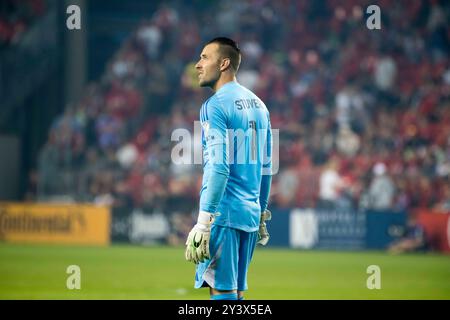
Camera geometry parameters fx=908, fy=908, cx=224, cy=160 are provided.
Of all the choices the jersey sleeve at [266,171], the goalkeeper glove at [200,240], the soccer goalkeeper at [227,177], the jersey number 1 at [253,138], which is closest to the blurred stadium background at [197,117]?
the jersey sleeve at [266,171]

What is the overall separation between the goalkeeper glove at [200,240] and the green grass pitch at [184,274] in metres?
4.80

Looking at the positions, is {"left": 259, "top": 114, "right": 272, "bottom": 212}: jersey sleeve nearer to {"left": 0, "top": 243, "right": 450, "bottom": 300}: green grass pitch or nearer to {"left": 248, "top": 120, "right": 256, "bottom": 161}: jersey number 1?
{"left": 248, "top": 120, "right": 256, "bottom": 161}: jersey number 1

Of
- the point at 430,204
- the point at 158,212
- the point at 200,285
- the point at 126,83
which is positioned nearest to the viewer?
the point at 200,285

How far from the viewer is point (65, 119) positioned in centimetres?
2584

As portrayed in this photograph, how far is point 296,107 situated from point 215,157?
1834 centimetres

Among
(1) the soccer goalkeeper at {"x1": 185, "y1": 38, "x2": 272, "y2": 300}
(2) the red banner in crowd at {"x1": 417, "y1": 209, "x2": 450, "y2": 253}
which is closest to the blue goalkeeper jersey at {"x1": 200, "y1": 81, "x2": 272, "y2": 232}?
(1) the soccer goalkeeper at {"x1": 185, "y1": 38, "x2": 272, "y2": 300}

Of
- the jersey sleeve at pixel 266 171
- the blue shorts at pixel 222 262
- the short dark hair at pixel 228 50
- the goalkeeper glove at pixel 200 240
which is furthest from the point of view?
the jersey sleeve at pixel 266 171

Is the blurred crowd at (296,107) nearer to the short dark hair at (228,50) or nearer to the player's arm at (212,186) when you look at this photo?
the short dark hair at (228,50)

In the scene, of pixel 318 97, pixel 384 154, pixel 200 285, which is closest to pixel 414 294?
pixel 200 285

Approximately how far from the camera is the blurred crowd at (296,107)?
→ 73.3 feet

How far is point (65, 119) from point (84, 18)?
122 inches

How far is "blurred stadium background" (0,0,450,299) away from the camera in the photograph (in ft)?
68.2

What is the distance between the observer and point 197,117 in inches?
981

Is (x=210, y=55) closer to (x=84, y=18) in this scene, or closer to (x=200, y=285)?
(x=200, y=285)
